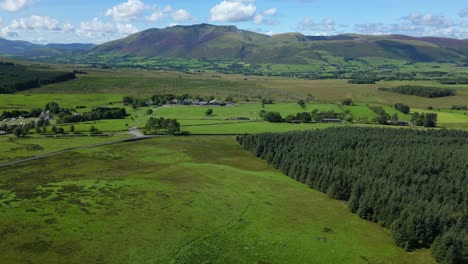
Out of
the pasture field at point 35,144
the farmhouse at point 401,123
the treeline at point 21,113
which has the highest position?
the treeline at point 21,113

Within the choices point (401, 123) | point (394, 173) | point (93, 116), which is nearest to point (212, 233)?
point (394, 173)

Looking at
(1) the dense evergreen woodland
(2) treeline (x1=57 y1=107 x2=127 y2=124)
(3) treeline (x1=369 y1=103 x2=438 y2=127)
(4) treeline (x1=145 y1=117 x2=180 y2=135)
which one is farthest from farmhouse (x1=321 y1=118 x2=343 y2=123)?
(2) treeline (x1=57 y1=107 x2=127 y2=124)

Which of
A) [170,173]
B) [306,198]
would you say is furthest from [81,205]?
[306,198]

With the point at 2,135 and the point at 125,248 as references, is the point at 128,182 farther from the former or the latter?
the point at 2,135

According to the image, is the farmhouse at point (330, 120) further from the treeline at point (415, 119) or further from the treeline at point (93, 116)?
the treeline at point (93, 116)

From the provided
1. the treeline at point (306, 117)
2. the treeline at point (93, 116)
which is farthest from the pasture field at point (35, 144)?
the treeline at point (306, 117)

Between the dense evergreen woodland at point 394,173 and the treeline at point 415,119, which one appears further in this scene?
the treeline at point 415,119
